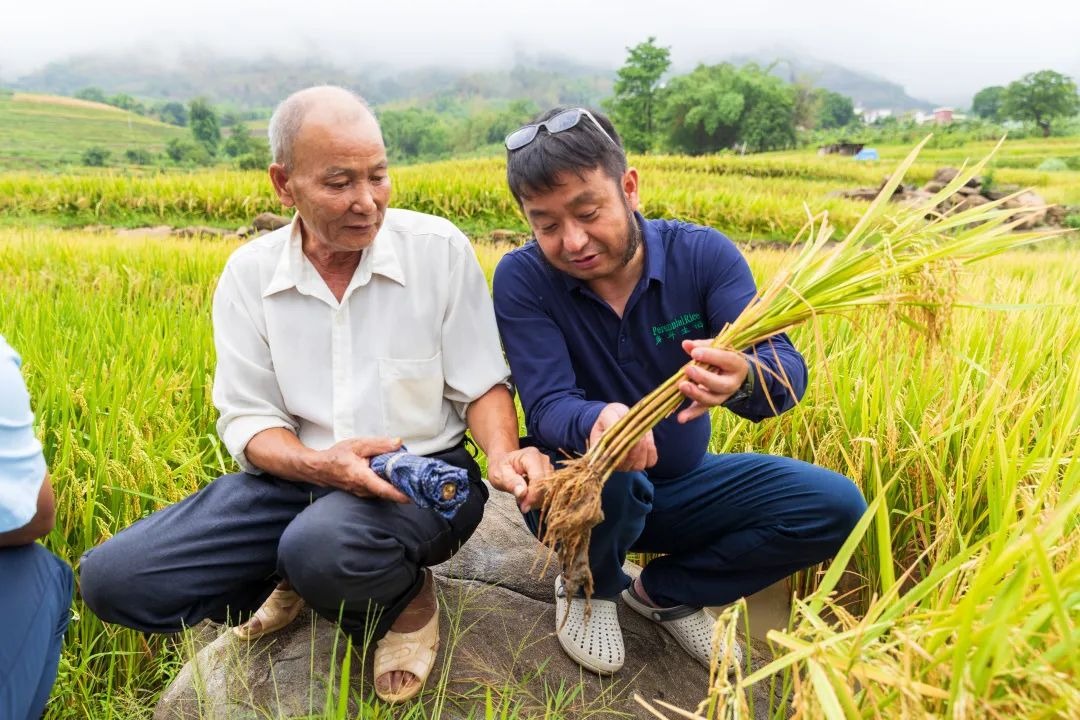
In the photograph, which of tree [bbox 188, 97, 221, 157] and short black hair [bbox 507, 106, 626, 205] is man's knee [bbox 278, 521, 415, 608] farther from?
tree [bbox 188, 97, 221, 157]

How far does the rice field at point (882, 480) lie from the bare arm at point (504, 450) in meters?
0.54

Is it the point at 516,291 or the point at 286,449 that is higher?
the point at 516,291

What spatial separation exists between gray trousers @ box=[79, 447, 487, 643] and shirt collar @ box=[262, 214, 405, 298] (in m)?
0.45

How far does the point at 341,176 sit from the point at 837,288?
1057 mm

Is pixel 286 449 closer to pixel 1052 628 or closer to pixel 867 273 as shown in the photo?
pixel 867 273

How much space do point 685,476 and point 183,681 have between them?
120cm

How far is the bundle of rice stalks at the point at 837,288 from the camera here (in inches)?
54.2

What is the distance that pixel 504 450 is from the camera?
1861 mm

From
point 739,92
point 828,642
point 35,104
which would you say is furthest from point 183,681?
point 35,104

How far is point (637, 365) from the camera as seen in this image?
1.93m

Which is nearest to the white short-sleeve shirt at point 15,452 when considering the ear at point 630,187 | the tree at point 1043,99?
the ear at point 630,187

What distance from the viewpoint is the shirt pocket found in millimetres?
1909

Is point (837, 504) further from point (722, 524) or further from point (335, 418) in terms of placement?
point (335, 418)

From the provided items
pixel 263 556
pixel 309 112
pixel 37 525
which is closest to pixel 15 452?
pixel 37 525
